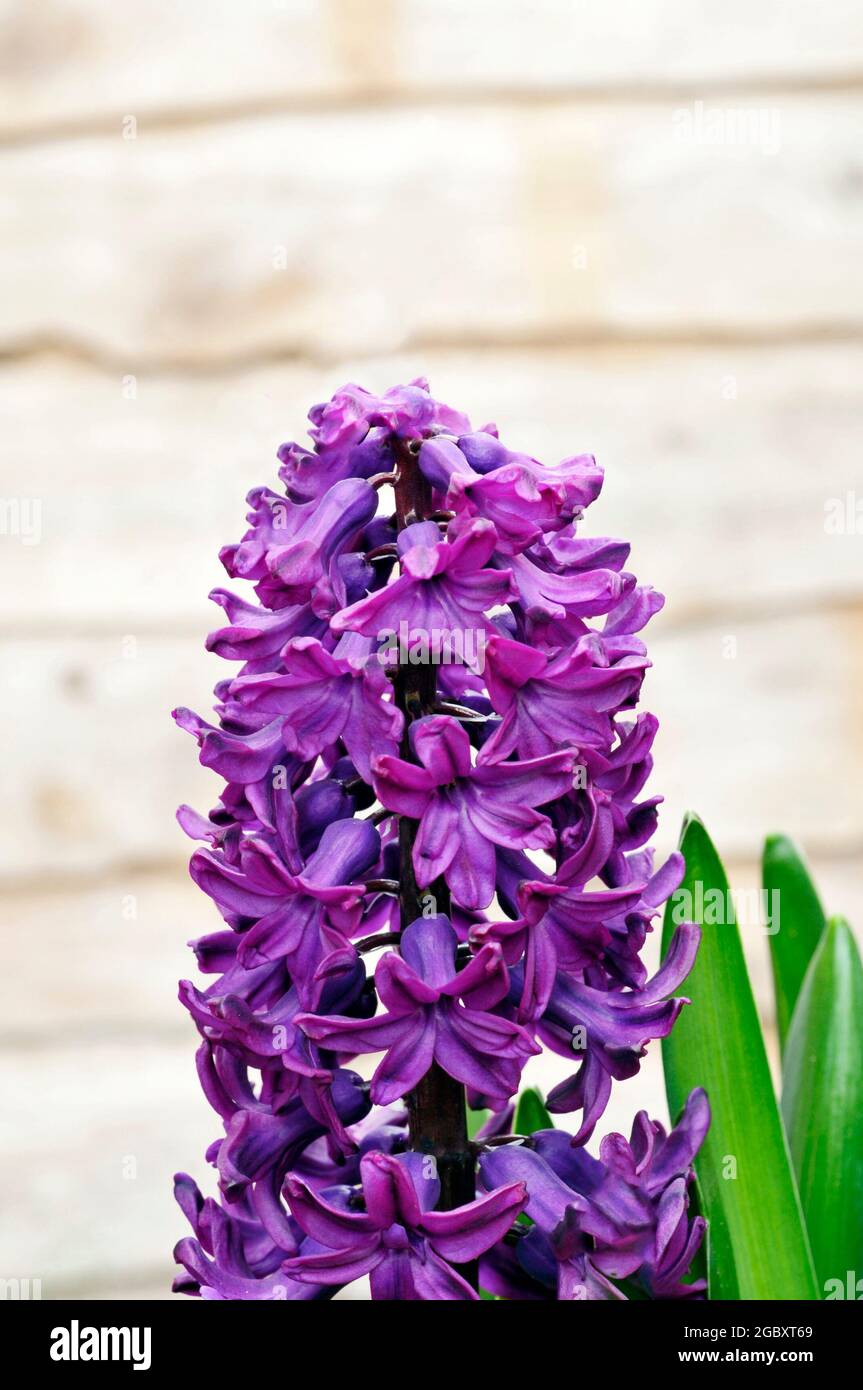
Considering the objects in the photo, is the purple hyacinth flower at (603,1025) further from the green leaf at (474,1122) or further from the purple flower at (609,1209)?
the green leaf at (474,1122)

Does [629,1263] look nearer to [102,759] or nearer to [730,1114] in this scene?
[730,1114]

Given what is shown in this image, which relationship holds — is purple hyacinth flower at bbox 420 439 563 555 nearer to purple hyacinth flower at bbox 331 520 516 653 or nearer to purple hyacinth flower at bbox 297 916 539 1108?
purple hyacinth flower at bbox 331 520 516 653

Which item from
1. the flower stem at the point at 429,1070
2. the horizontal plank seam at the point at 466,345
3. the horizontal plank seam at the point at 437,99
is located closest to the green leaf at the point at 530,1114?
the flower stem at the point at 429,1070

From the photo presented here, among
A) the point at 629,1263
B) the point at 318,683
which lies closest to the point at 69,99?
the point at 318,683

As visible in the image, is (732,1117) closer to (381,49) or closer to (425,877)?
(425,877)

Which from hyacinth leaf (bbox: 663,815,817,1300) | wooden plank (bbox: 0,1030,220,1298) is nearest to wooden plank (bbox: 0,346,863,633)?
wooden plank (bbox: 0,1030,220,1298)

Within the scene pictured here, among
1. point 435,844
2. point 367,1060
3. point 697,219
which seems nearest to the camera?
point 435,844

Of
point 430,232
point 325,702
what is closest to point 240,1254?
point 325,702
